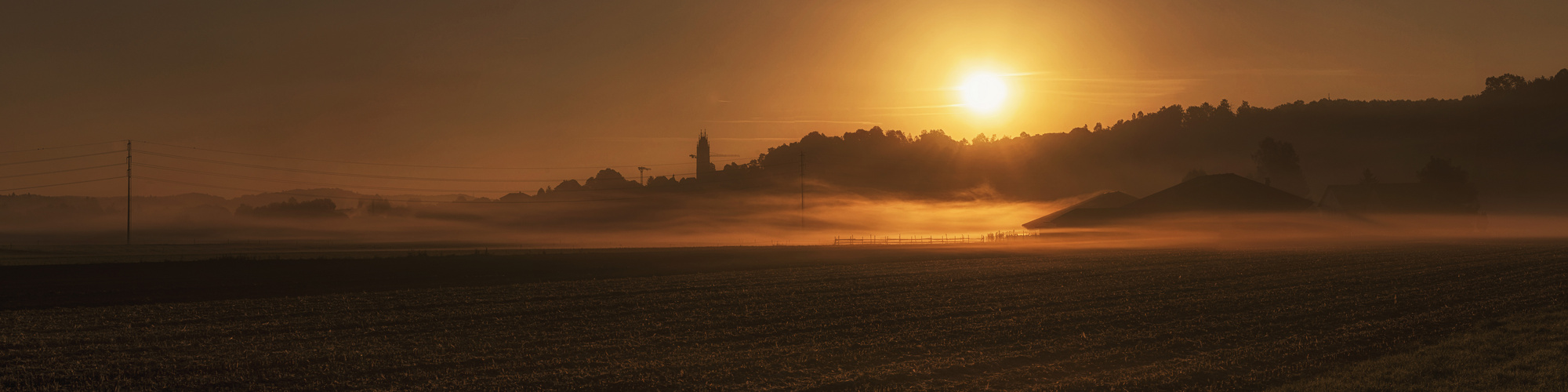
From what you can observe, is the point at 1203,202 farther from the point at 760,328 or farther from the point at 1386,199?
the point at 760,328

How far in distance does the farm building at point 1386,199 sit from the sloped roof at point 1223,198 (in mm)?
10619

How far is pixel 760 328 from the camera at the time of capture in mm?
20219

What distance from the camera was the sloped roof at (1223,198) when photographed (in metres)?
95.1

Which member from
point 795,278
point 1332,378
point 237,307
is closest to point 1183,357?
point 1332,378

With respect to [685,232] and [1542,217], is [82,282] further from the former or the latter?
[1542,217]

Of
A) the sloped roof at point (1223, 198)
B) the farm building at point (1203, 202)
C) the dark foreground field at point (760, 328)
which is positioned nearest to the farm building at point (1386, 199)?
the farm building at point (1203, 202)

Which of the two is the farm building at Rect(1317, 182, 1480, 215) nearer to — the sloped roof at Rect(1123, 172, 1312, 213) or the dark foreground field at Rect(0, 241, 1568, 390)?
the sloped roof at Rect(1123, 172, 1312, 213)

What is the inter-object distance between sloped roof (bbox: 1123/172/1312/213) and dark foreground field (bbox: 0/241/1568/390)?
6000 centimetres

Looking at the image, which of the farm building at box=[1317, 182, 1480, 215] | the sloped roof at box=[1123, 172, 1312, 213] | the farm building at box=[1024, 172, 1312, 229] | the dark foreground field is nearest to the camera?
the dark foreground field

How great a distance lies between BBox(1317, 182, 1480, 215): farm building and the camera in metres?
105

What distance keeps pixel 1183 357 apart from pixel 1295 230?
87155 millimetres

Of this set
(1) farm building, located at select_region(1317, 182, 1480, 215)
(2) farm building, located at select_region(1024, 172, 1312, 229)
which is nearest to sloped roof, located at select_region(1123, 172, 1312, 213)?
(2) farm building, located at select_region(1024, 172, 1312, 229)

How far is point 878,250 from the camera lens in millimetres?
70250

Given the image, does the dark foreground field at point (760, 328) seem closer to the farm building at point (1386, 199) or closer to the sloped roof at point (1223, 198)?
the sloped roof at point (1223, 198)
